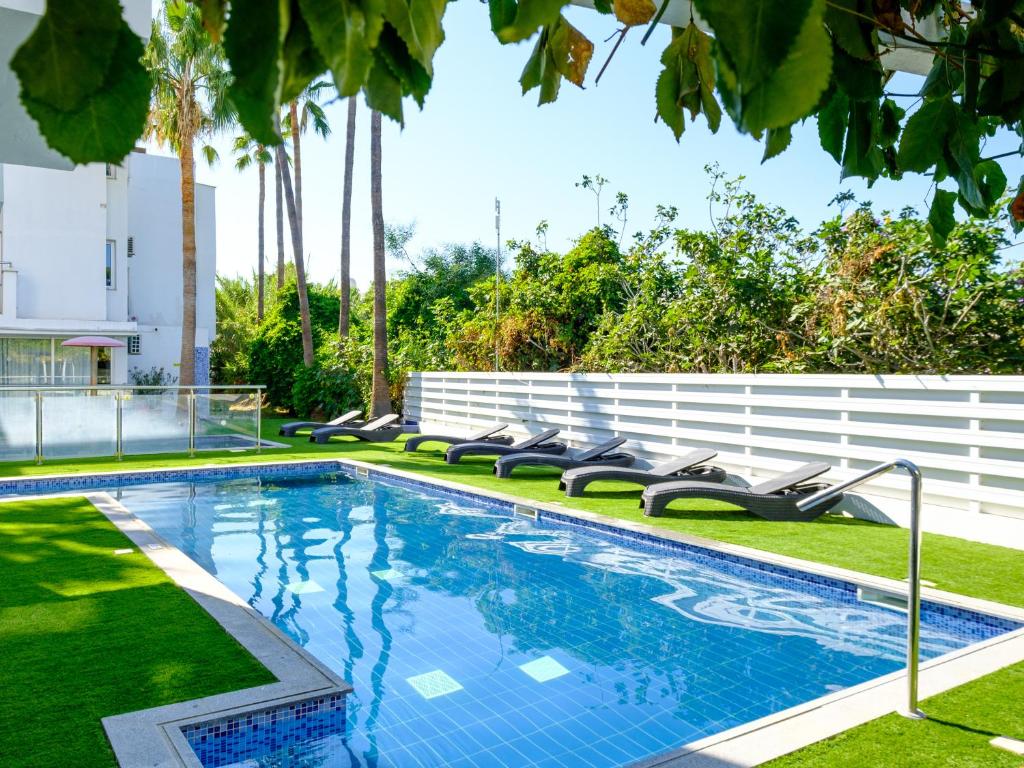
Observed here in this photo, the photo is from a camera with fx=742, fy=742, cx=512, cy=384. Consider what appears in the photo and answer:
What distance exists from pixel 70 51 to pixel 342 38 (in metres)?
0.16

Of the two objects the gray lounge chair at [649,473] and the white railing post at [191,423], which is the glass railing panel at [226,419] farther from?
the gray lounge chair at [649,473]

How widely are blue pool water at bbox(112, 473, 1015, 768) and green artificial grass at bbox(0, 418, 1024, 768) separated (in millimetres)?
783

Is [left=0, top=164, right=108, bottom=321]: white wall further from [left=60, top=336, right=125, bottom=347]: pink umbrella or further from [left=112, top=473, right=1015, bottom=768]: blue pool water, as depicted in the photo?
[left=112, top=473, right=1015, bottom=768]: blue pool water

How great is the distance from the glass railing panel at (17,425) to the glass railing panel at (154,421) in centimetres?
141

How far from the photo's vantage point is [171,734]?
3.59 m

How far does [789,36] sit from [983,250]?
10.5m

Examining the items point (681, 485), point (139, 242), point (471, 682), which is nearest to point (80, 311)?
point (139, 242)

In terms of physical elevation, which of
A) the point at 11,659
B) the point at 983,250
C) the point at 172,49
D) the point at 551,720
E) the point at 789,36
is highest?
the point at 172,49

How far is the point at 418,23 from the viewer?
59 centimetres

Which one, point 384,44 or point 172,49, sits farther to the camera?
point 172,49

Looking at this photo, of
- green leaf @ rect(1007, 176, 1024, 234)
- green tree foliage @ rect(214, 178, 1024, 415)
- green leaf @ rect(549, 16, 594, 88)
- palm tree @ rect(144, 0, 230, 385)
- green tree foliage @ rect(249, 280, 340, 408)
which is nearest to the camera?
green leaf @ rect(549, 16, 594, 88)

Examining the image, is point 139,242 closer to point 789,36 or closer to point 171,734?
point 171,734

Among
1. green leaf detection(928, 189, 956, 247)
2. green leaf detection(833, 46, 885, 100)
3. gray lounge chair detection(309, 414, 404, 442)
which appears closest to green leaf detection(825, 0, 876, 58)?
green leaf detection(833, 46, 885, 100)

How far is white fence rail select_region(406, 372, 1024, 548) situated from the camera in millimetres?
7891
